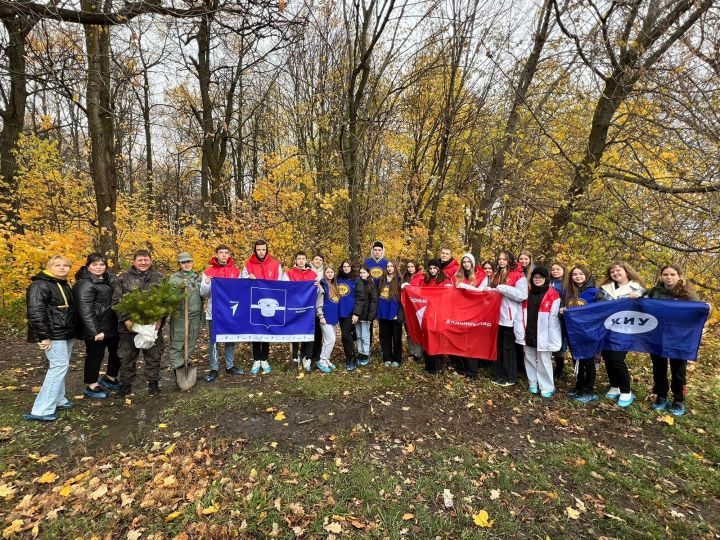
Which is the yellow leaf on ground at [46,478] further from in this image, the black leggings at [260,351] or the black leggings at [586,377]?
the black leggings at [586,377]

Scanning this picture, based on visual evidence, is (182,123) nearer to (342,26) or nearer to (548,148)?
(342,26)

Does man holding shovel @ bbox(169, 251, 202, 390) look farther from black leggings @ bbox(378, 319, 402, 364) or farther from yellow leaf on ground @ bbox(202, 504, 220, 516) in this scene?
black leggings @ bbox(378, 319, 402, 364)

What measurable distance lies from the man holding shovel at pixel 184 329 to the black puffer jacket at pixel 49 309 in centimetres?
130

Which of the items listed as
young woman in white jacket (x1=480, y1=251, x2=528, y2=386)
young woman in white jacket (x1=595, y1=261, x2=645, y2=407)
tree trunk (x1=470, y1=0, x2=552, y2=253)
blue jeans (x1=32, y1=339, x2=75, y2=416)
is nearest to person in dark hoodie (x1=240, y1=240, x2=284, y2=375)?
blue jeans (x1=32, y1=339, x2=75, y2=416)

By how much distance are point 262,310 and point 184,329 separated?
1.36 m

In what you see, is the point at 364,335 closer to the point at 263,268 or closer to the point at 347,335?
the point at 347,335

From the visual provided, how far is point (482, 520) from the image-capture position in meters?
3.29

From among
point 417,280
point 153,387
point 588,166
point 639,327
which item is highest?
point 588,166

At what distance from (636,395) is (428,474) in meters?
4.28

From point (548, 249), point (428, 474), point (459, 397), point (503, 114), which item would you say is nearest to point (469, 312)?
point (459, 397)

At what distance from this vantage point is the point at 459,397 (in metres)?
5.82

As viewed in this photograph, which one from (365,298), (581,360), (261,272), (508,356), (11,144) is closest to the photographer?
(581,360)

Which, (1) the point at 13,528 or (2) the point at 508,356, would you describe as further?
(2) the point at 508,356

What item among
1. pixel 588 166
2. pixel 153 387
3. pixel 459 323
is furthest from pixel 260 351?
pixel 588 166
